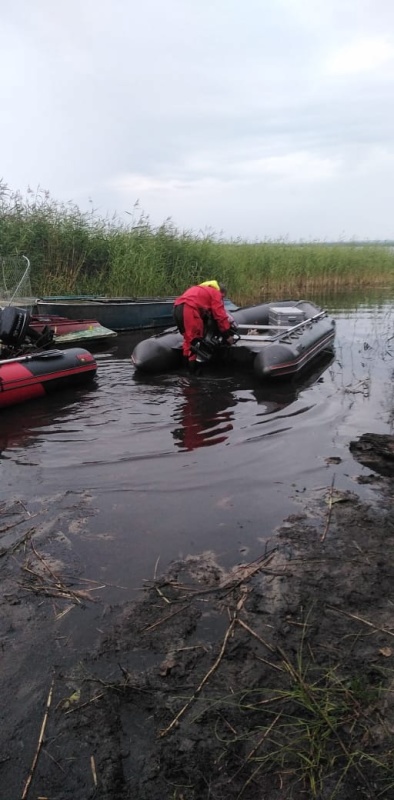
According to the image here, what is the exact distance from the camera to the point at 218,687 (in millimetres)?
1897

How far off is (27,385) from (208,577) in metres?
3.91

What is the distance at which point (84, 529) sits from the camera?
3.10 metres

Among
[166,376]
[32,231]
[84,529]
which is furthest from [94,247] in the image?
[84,529]

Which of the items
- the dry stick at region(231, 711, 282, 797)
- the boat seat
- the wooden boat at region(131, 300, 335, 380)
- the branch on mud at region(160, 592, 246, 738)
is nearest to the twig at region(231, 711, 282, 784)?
the dry stick at region(231, 711, 282, 797)

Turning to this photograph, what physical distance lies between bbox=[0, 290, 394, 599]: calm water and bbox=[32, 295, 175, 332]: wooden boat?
2.58 m

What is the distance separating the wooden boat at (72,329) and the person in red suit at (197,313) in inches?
97.7

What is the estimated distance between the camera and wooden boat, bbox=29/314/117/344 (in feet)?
28.1

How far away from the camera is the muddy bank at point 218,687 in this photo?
156 centimetres

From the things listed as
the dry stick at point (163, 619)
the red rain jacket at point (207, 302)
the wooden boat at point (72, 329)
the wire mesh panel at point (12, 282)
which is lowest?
the dry stick at point (163, 619)

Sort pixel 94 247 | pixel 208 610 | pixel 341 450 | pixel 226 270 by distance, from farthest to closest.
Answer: pixel 226 270 → pixel 94 247 → pixel 341 450 → pixel 208 610

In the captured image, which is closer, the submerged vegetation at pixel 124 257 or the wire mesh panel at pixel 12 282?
the wire mesh panel at pixel 12 282

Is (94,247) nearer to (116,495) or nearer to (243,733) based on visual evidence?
(116,495)

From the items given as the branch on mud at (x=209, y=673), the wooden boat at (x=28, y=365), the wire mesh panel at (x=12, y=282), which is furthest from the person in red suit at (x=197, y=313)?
the branch on mud at (x=209, y=673)

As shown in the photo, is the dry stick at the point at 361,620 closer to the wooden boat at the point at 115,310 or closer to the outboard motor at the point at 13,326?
the outboard motor at the point at 13,326
